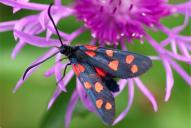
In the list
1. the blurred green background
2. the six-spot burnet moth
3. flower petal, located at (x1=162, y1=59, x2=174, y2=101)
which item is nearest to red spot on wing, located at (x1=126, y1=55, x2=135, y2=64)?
the six-spot burnet moth

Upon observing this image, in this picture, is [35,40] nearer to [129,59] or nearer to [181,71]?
[129,59]

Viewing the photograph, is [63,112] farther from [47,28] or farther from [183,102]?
[183,102]

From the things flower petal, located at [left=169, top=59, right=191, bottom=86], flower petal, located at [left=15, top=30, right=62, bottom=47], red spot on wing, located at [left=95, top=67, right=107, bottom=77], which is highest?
flower petal, located at [left=15, top=30, right=62, bottom=47]

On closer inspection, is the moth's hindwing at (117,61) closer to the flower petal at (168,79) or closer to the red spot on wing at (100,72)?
the red spot on wing at (100,72)

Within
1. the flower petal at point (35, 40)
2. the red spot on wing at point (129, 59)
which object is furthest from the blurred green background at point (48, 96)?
the red spot on wing at point (129, 59)

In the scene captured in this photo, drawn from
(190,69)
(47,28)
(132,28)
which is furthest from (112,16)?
(190,69)

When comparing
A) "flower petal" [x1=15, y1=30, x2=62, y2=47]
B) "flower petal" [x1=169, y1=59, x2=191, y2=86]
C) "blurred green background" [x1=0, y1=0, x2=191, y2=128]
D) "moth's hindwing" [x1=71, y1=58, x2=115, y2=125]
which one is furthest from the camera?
"blurred green background" [x1=0, y1=0, x2=191, y2=128]

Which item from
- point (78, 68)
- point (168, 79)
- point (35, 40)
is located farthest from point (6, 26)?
point (168, 79)

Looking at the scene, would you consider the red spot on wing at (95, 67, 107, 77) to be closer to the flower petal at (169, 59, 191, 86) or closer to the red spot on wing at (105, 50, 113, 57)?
the red spot on wing at (105, 50, 113, 57)
